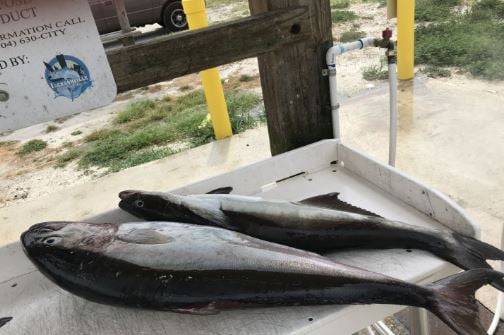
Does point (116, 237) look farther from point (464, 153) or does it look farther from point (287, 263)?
point (464, 153)

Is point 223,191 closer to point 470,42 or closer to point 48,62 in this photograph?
point 48,62

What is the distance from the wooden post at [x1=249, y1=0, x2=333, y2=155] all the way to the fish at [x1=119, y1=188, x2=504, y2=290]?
2.38 feet

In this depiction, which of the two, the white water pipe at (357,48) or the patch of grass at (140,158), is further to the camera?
the patch of grass at (140,158)

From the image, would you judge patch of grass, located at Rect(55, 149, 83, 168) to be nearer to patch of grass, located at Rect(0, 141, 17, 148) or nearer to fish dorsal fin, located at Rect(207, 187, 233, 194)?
patch of grass, located at Rect(0, 141, 17, 148)

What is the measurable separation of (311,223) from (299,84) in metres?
1.02

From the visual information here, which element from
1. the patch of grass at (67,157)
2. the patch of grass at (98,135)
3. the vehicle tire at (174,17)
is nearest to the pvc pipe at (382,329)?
the patch of grass at (67,157)

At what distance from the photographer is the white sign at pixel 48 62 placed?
6.06ft

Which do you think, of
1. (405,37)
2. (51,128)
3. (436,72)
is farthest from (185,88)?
(436,72)

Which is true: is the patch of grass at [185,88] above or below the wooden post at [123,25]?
below

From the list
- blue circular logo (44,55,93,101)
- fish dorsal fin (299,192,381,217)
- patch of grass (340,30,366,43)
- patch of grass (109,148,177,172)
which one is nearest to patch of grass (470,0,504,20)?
patch of grass (340,30,366,43)

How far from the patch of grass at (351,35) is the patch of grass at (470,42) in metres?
1.11

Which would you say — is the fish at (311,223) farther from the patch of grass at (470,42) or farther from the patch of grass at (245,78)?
the patch of grass at (245,78)

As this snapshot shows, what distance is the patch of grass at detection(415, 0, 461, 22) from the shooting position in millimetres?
10062

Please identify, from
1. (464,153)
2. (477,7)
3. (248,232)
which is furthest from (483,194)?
(477,7)
